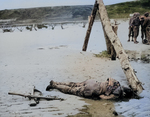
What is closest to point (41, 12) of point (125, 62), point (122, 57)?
point (122, 57)

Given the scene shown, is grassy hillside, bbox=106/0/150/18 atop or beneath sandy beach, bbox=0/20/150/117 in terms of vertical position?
atop

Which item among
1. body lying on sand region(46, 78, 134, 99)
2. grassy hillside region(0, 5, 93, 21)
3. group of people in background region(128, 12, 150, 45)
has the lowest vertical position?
body lying on sand region(46, 78, 134, 99)

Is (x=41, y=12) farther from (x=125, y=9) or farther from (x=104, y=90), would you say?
(x=104, y=90)

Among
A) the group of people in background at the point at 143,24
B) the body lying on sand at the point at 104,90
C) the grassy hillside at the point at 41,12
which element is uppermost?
the grassy hillside at the point at 41,12

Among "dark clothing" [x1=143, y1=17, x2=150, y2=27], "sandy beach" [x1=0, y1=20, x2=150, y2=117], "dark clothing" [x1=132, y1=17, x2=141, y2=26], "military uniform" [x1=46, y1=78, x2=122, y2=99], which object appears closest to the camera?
"sandy beach" [x1=0, y1=20, x2=150, y2=117]

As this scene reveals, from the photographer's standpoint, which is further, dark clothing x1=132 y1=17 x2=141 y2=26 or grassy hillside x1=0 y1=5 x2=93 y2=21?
grassy hillside x1=0 y1=5 x2=93 y2=21

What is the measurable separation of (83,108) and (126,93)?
98cm

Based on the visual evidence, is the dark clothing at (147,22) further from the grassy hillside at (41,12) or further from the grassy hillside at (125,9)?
the grassy hillside at (125,9)

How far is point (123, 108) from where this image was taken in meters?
4.20

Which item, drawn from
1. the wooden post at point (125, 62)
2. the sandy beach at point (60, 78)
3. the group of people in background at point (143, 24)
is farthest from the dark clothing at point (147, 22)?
the wooden post at point (125, 62)

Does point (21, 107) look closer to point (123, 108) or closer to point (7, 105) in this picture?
point (7, 105)

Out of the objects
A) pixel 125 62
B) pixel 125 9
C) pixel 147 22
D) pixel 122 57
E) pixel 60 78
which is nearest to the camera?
pixel 125 62

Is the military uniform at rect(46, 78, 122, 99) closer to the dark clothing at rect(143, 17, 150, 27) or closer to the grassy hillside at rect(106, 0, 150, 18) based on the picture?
the dark clothing at rect(143, 17, 150, 27)

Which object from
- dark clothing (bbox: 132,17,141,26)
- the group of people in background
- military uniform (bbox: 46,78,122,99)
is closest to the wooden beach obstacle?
military uniform (bbox: 46,78,122,99)
